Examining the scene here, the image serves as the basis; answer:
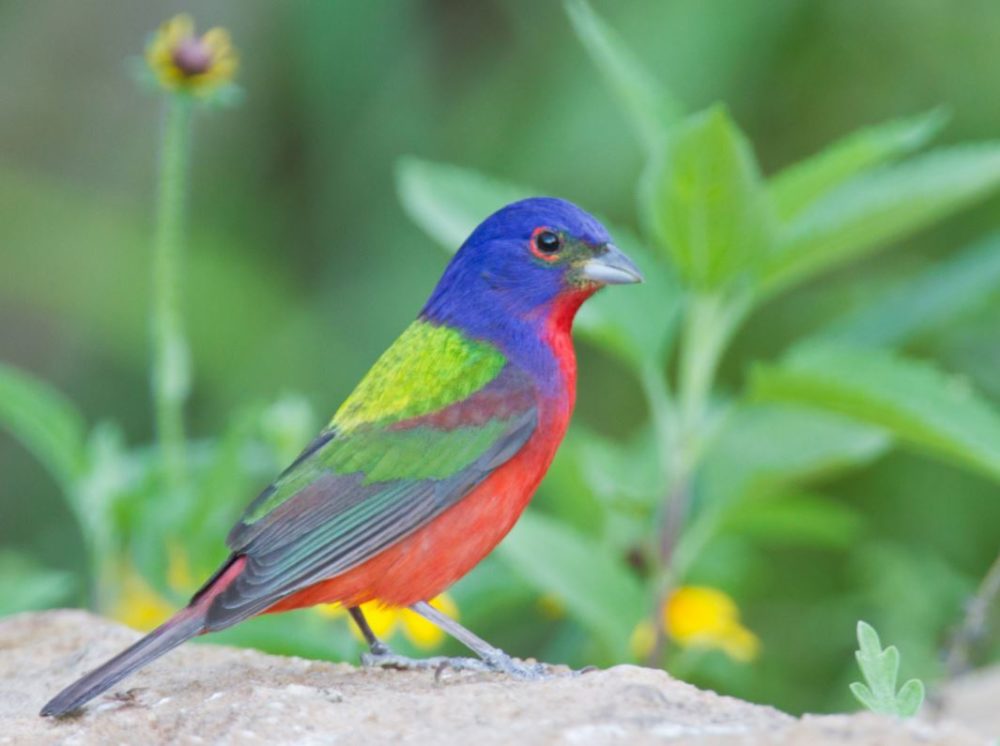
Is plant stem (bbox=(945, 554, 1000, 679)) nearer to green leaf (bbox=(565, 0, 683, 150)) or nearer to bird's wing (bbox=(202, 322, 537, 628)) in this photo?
bird's wing (bbox=(202, 322, 537, 628))

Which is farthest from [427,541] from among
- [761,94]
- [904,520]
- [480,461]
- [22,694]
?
[761,94]

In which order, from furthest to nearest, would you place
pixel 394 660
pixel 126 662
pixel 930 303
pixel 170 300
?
pixel 930 303
pixel 170 300
pixel 394 660
pixel 126 662

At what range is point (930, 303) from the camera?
16.1ft

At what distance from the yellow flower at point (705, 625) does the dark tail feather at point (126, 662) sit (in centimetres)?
174

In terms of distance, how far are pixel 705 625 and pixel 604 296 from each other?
102 cm

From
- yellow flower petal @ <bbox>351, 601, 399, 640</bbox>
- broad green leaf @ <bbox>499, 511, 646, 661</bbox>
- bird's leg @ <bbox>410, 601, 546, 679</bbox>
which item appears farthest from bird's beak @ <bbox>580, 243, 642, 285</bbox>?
yellow flower petal @ <bbox>351, 601, 399, 640</bbox>

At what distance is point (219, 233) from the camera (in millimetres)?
7434

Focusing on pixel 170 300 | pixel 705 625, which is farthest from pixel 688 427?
pixel 170 300

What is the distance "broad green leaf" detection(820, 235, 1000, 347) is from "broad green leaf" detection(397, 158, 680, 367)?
0.64m

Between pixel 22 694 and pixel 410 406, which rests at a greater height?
pixel 410 406

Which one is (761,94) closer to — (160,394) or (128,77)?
(128,77)

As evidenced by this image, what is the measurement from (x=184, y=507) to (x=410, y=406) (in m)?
0.90

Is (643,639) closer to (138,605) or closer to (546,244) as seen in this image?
(546,244)

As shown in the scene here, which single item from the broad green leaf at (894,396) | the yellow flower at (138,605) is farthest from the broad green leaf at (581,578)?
the yellow flower at (138,605)
